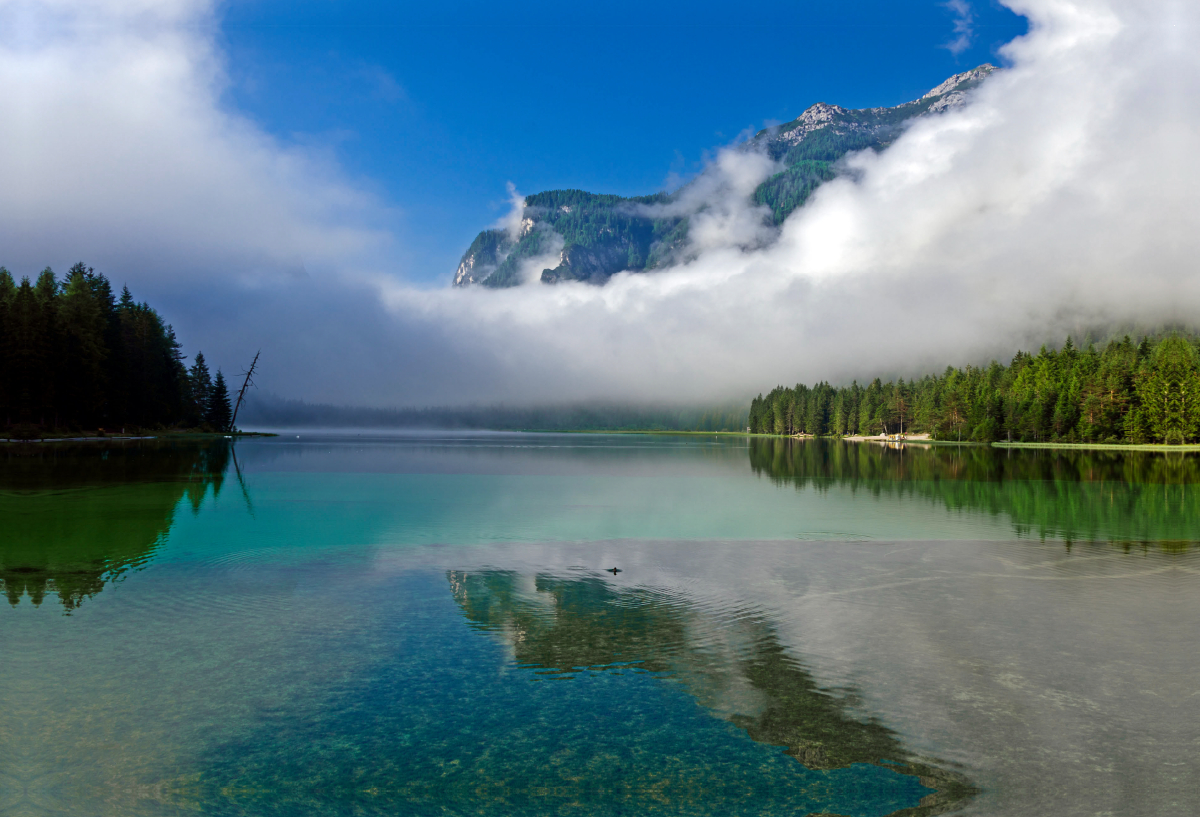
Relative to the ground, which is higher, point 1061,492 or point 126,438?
point 126,438

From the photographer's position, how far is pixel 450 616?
47.6ft

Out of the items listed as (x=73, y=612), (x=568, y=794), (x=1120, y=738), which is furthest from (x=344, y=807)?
(x=73, y=612)

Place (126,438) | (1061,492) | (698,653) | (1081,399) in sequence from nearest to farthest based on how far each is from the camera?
(698,653)
(1061,492)
(126,438)
(1081,399)

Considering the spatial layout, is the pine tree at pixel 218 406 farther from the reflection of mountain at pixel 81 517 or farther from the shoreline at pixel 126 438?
the reflection of mountain at pixel 81 517

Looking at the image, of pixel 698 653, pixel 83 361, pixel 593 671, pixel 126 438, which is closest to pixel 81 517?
pixel 593 671

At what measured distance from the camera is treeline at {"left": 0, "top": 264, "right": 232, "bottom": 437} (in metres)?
81.0

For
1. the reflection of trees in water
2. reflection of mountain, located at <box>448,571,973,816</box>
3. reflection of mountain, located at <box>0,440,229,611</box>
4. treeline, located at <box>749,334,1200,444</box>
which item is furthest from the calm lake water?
treeline, located at <box>749,334,1200,444</box>

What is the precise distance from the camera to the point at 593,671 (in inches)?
450

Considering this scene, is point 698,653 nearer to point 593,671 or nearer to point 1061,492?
point 593,671

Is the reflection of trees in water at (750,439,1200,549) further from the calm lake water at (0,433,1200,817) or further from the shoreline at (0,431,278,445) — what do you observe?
the shoreline at (0,431,278,445)

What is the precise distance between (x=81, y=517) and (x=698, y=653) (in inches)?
1021

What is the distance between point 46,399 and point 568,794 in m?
101

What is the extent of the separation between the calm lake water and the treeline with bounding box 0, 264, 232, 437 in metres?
73.0

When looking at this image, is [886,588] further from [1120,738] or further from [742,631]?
[1120,738]
